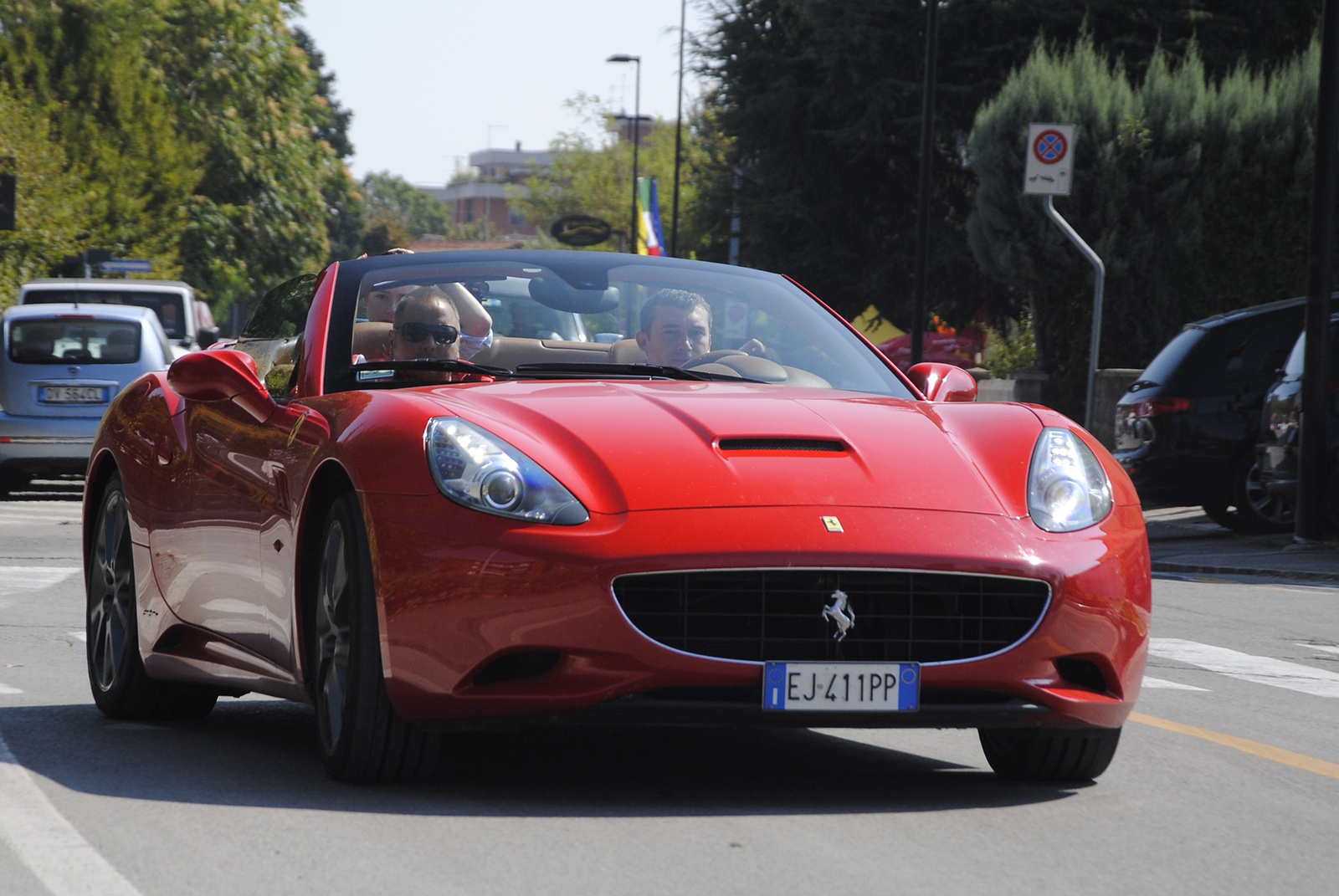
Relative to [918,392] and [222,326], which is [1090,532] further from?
[222,326]

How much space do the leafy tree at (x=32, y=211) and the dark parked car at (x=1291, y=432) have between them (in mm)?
23976

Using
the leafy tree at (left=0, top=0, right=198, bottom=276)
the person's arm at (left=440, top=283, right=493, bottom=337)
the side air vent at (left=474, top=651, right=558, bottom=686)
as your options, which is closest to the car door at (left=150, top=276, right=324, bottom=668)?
the person's arm at (left=440, top=283, right=493, bottom=337)

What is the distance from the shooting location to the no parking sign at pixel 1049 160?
20.3 metres

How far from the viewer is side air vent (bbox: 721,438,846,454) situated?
4934mm

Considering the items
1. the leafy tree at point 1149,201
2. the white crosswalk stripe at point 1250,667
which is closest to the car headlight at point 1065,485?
the white crosswalk stripe at point 1250,667

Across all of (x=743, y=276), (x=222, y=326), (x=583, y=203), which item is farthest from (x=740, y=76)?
(x=583, y=203)

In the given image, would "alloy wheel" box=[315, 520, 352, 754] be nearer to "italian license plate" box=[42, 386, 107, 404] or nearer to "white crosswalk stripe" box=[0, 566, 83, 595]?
"white crosswalk stripe" box=[0, 566, 83, 595]

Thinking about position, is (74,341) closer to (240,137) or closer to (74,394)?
(74,394)

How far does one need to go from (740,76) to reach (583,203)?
2559 inches

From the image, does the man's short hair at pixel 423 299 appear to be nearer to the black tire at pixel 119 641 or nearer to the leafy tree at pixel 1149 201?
the black tire at pixel 119 641

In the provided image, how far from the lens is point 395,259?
20.1ft

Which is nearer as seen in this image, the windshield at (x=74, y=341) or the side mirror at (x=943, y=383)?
the side mirror at (x=943, y=383)

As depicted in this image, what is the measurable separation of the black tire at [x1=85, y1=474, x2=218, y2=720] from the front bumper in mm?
1879

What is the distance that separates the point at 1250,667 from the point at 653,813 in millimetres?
4719
